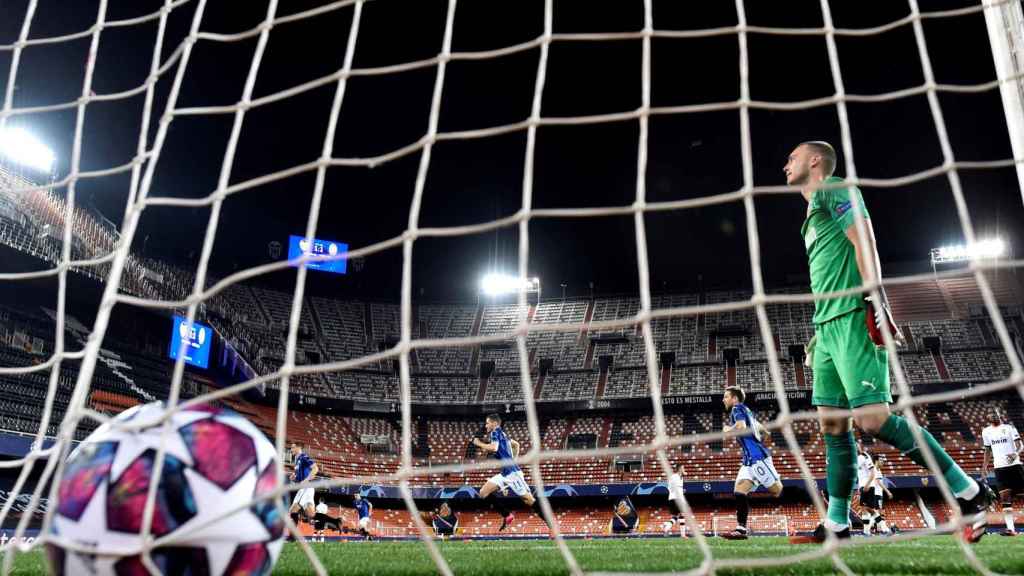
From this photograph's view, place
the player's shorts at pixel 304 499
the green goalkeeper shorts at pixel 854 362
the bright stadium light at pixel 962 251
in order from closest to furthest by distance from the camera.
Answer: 1. the green goalkeeper shorts at pixel 854 362
2. the player's shorts at pixel 304 499
3. the bright stadium light at pixel 962 251

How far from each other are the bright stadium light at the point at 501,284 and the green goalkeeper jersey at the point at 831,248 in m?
26.8

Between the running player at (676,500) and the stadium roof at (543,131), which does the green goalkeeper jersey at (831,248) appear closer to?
the running player at (676,500)

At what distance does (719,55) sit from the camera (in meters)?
17.6

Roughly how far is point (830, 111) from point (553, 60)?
8060 millimetres

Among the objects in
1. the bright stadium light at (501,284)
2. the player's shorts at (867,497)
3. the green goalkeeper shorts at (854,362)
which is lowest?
the player's shorts at (867,497)

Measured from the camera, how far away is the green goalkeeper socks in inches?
141

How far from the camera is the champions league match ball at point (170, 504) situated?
173 cm

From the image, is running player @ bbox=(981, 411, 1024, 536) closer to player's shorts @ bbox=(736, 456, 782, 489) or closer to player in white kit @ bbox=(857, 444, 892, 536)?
player in white kit @ bbox=(857, 444, 892, 536)

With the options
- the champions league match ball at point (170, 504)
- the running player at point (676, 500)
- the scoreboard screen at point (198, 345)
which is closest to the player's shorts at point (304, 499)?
the running player at point (676, 500)

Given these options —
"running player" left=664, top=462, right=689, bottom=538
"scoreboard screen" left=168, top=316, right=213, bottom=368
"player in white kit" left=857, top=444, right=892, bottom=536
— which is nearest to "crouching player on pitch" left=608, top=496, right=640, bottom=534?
"running player" left=664, top=462, right=689, bottom=538

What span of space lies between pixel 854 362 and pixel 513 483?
629 cm

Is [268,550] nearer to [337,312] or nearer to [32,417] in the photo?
[32,417]

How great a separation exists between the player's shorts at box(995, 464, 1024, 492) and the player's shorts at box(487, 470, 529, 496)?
5600 millimetres

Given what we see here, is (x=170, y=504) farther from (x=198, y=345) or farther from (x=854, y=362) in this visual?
(x=198, y=345)
